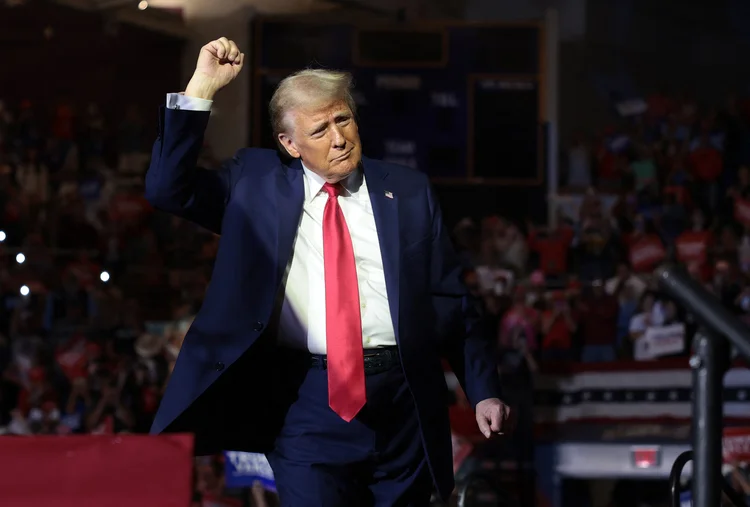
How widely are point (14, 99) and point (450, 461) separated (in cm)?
1028

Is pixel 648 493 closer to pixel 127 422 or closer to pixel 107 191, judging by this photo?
pixel 127 422

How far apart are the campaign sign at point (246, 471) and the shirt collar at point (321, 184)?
11.6ft

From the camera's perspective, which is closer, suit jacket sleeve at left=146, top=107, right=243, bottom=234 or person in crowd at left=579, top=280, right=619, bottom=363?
suit jacket sleeve at left=146, top=107, right=243, bottom=234

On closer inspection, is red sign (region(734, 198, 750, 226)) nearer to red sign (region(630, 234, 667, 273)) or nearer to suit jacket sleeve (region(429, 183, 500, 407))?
red sign (region(630, 234, 667, 273))

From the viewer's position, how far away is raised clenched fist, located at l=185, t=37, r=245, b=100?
93.2 inches

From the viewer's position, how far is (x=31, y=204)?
34.3 feet

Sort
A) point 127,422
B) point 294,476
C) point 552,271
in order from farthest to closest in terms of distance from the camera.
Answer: point 552,271 → point 127,422 → point 294,476

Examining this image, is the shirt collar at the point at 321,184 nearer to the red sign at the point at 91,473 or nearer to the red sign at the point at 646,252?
the red sign at the point at 91,473

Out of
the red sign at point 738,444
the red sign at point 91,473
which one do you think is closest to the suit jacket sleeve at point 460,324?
the red sign at point 91,473

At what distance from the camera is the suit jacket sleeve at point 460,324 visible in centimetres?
255

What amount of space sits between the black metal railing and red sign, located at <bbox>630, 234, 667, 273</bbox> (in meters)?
9.02

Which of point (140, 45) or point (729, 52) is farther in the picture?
point (729, 52)

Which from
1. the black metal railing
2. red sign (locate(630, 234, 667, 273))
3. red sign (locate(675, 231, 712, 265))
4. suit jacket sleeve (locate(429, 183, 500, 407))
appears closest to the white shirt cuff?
suit jacket sleeve (locate(429, 183, 500, 407))

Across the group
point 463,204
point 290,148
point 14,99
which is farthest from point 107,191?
point 290,148
